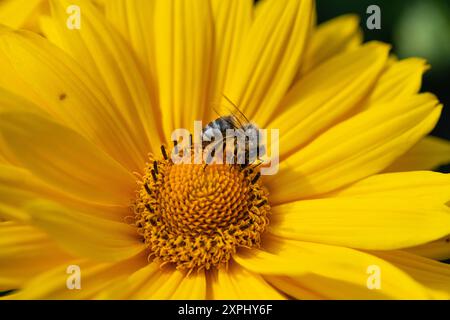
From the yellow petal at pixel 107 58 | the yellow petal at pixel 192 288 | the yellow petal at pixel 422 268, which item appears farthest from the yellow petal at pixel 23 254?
the yellow petal at pixel 422 268

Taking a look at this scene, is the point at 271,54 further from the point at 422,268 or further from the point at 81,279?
the point at 81,279

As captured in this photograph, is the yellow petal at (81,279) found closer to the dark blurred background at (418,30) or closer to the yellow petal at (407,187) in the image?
the yellow petal at (407,187)

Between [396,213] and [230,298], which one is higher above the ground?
[396,213]

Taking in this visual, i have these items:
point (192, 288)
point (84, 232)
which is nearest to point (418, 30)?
point (192, 288)

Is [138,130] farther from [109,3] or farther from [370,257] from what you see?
[370,257]

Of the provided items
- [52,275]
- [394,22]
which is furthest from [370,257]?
[394,22]

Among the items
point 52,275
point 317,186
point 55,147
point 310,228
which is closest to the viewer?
point 52,275
